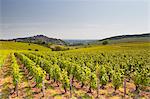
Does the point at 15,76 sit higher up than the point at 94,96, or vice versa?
the point at 15,76

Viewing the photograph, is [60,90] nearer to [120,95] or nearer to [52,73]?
[52,73]

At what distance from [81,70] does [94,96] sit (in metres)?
2.42

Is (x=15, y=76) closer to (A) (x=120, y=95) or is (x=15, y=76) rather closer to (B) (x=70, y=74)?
(B) (x=70, y=74)

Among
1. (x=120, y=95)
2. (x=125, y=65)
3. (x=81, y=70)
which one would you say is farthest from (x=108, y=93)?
(x=125, y=65)

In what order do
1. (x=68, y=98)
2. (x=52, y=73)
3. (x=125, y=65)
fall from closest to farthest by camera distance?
(x=68, y=98), (x=52, y=73), (x=125, y=65)

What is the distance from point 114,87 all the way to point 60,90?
128 inches

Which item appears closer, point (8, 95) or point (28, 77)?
point (8, 95)

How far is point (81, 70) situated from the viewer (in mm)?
15609

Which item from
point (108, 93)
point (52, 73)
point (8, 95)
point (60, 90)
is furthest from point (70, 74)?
point (8, 95)

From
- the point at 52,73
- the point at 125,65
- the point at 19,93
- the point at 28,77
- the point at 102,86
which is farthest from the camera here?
the point at 125,65

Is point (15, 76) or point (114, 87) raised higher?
point (15, 76)

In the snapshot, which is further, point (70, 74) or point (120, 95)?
point (70, 74)

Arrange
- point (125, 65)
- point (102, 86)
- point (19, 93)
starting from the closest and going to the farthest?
point (19, 93), point (102, 86), point (125, 65)

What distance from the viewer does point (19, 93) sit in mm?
14312
